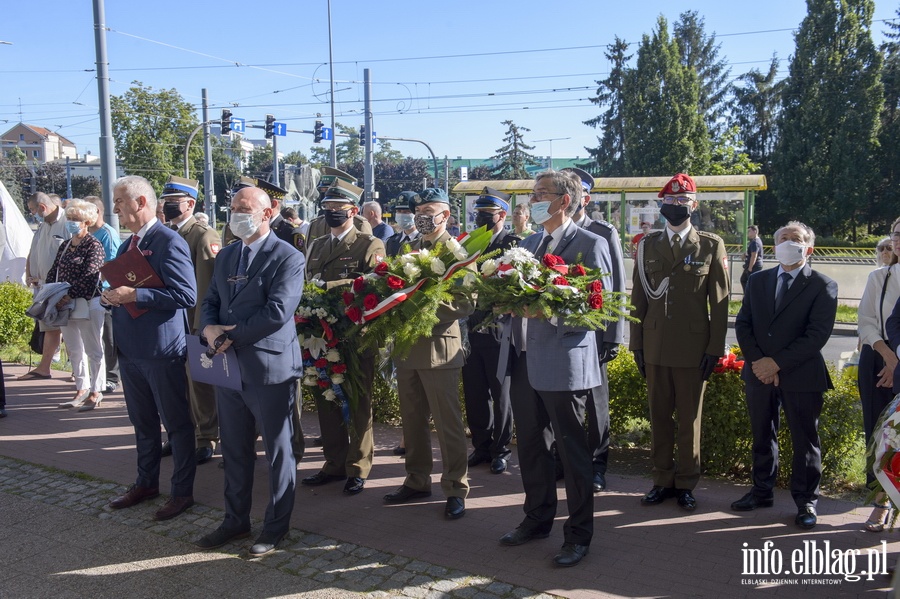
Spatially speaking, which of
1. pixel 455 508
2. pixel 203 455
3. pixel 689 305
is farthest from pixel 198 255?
pixel 689 305

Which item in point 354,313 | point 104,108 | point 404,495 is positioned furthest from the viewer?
point 104,108

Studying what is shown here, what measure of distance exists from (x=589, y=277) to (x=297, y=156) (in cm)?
8886

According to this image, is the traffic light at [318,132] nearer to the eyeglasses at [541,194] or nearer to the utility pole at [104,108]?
the utility pole at [104,108]

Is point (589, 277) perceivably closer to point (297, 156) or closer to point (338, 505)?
point (338, 505)

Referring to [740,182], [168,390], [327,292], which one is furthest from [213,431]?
[740,182]

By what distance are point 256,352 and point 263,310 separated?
271 mm

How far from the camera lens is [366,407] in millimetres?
5832

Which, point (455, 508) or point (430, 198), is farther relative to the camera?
point (430, 198)

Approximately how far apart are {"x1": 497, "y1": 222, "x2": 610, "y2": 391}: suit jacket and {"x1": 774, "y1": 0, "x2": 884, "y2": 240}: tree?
137 ft

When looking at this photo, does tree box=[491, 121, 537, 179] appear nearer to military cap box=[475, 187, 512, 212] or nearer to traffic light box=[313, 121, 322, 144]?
traffic light box=[313, 121, 322, 144]

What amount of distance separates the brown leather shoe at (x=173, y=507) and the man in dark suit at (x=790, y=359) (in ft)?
12.5

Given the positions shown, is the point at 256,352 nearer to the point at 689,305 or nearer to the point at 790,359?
the point at 689,305

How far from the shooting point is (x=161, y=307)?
16.9ft

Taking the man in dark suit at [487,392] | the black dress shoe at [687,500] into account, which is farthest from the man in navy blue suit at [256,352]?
the black dress shoe at [687,500]
